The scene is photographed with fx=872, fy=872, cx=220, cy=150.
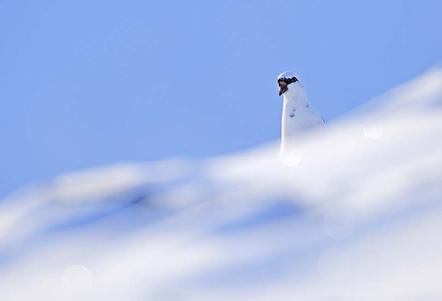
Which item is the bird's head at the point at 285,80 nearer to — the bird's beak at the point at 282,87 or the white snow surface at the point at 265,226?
the bird's beak at the point at 282,87

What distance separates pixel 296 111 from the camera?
956 cm

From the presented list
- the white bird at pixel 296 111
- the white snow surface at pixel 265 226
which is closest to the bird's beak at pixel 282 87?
the white bird at pixel 296 111

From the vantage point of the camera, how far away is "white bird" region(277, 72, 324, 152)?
30.0ft

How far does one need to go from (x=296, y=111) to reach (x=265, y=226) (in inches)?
330

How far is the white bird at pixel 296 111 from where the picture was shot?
914 cm

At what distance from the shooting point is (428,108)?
146cm

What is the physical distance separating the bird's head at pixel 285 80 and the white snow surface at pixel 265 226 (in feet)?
29.9

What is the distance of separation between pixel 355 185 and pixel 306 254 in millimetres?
173

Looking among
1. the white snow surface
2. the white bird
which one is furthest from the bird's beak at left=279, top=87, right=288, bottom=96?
the white snow surface

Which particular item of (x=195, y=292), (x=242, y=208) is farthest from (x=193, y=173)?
(x=195, y=292)

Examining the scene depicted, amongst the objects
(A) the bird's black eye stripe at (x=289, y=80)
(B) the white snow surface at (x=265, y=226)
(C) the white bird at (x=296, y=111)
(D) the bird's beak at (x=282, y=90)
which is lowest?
(B) the white snow surface at (x=265, y=226)

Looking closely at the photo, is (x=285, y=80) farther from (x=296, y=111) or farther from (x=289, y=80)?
(x=296, y=111)

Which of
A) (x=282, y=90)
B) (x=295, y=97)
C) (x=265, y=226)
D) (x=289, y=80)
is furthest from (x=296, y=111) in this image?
(x=265, y=226)

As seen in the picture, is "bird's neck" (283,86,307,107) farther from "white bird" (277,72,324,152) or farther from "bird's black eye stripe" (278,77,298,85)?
"bird's black eye stripe" (278,77,298,85)
